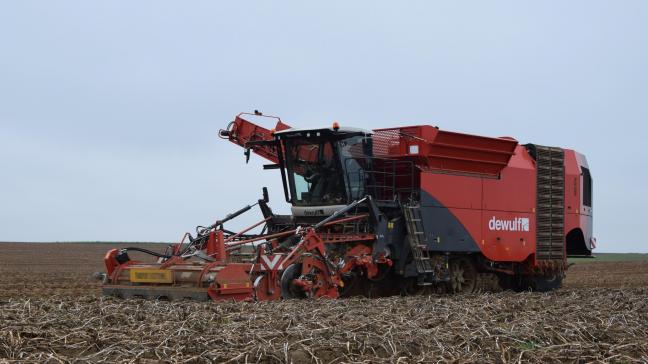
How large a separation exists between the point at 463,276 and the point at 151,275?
6584 millimetres

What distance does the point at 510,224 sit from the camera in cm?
1648

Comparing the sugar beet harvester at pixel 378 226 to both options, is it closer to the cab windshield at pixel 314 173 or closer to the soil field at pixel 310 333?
the cab windshield at pixel 314 173

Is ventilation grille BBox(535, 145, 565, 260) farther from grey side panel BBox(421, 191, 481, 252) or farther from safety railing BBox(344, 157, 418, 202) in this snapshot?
safety railing BBox(344, 157, 418, 202)

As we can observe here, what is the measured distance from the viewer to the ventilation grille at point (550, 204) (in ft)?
56.5

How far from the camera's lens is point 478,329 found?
719 cm

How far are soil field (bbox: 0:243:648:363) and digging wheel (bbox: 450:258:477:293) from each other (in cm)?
630

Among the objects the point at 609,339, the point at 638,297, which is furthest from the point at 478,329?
the point at 638,297

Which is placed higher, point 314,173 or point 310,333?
point 314,173

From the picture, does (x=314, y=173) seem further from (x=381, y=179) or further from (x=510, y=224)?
(x=510, y=224)

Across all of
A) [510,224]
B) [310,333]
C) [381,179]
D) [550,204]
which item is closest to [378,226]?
[381,179]

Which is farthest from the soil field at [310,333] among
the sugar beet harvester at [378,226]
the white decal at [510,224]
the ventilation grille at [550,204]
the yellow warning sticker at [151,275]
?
the ventilation grille at [550,204]

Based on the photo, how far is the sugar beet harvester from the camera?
12.3 metres

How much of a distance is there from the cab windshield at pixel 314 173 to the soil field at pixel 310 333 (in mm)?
5162

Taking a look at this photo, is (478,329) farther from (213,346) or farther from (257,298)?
(257,298)
